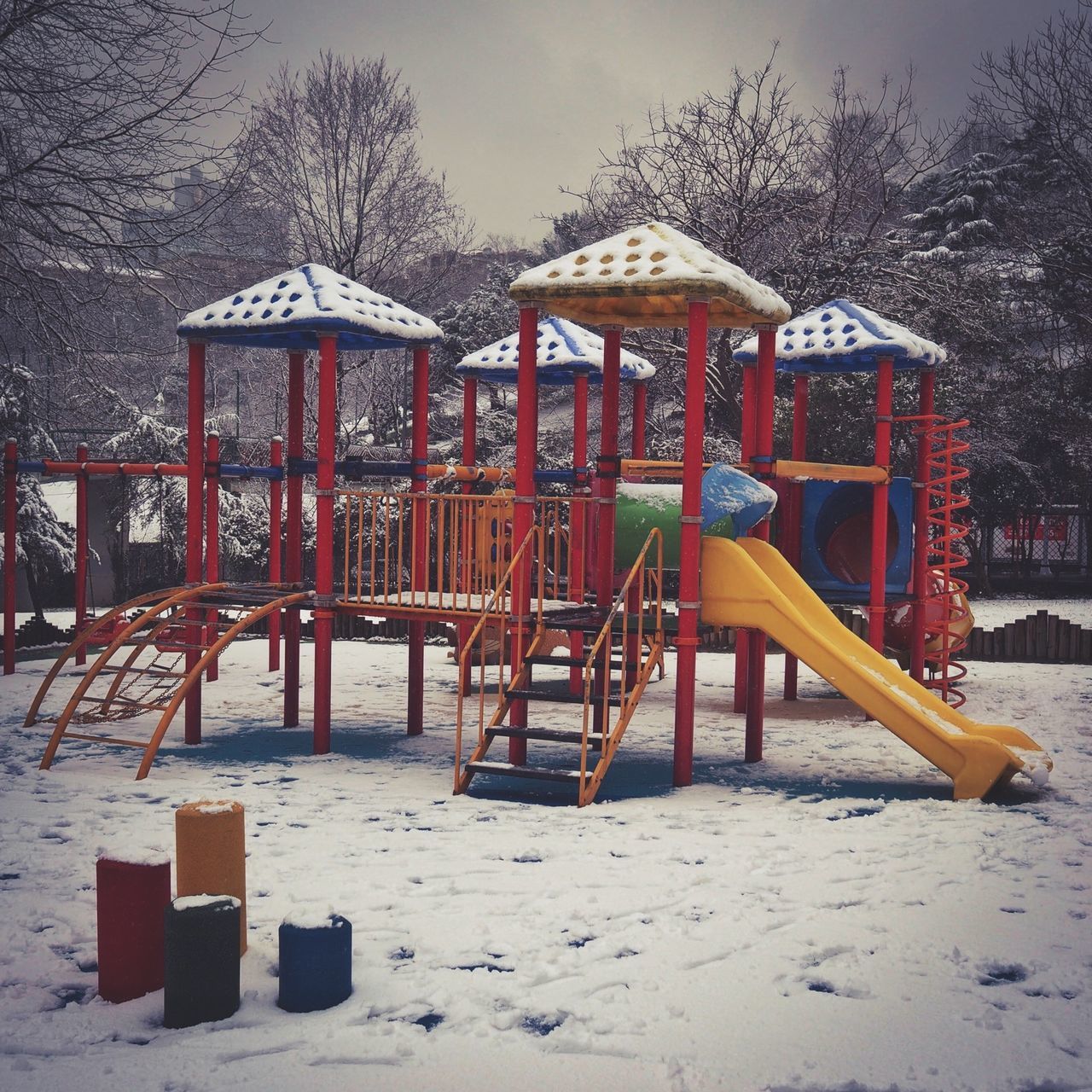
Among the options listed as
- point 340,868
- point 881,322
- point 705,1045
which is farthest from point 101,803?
point 881,322

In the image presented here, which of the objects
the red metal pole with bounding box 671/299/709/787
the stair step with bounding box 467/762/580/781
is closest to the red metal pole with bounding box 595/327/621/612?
the red metal pole with bounding box 671/299/709/787

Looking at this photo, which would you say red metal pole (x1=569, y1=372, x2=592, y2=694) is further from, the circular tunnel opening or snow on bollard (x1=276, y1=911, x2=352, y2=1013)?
snow on bollard (x1=276, y1=911, x2=352, y2=1013)

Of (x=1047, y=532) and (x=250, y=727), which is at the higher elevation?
(x=1047, y=532)

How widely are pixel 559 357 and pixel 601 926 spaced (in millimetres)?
8843

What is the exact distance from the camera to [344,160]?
2306cm

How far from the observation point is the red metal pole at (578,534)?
9.78 meters

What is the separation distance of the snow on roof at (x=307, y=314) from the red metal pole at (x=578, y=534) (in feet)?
6.52

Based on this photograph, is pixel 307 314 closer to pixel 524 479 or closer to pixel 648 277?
pixel 524 479

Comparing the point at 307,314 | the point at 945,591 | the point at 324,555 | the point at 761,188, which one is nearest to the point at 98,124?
the point at 307,314

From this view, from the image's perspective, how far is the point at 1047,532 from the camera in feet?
76.8

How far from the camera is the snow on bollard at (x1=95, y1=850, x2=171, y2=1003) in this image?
4305 mm

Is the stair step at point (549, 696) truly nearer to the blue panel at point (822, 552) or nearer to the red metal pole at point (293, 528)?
the red metal pole at point (293, 528)

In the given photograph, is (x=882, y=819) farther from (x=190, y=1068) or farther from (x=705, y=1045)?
(x=190, y=1068)

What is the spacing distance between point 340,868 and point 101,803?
2.24m
